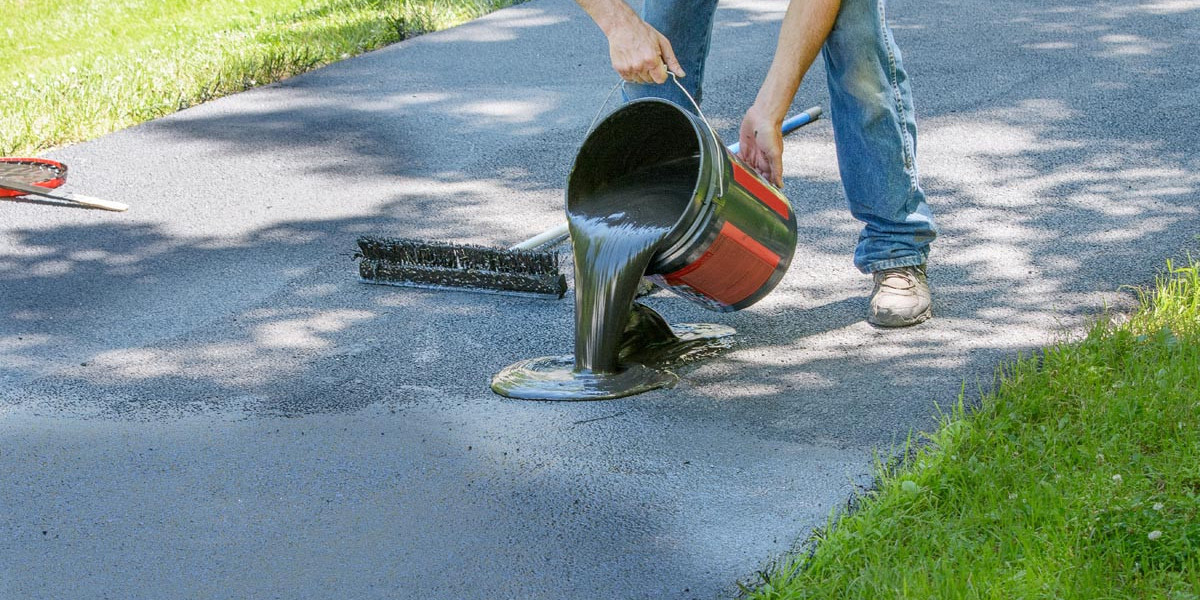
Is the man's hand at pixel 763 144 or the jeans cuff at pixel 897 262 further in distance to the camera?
the jeans cuff at pixel 897 262

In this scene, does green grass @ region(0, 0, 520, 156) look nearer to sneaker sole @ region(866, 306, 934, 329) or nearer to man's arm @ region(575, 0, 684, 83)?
man's arm @ region(575, 0, 684, 83)

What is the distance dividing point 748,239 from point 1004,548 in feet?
3.27

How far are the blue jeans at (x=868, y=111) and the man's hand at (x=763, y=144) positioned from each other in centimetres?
24

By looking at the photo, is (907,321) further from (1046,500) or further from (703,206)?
(1046,500)

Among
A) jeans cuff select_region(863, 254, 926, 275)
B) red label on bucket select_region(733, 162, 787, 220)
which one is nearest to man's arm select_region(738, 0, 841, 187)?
red label on bucket select_region(733, 162, 787, 220)

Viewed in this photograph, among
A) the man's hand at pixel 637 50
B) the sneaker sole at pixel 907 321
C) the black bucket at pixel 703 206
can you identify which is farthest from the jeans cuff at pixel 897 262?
the man's hand at pixel 637 50

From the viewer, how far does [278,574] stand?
2.33 m

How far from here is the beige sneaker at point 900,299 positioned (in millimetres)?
3197

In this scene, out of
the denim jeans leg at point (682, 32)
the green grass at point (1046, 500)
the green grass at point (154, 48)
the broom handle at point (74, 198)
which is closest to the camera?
the green grass at point (1046, 500)

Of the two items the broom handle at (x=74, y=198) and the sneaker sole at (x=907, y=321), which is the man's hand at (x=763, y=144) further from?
the broom handle at (x=74, y=198)

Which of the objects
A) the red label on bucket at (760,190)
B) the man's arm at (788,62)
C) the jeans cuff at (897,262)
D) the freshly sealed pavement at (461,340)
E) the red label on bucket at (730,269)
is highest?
the man's arm at (788,62)

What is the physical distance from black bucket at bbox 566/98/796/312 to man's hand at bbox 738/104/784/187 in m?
0.08

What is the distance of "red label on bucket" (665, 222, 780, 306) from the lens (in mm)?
2811

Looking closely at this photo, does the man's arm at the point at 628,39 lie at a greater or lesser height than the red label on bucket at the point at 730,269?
greater
